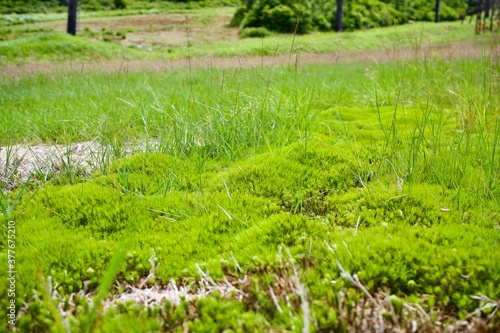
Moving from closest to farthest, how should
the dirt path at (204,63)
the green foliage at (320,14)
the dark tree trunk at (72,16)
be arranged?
the dirt path at (204,63)
the dark tree trunk at (72,16)
the green foliage at (320,14)

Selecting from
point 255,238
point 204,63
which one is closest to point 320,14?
point 204,63

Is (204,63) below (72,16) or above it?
below

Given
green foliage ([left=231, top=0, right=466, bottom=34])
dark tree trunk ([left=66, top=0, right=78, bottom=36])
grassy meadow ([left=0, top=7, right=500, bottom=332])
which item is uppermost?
green foliage ([left=231, top=0, right=466, bottom=34])

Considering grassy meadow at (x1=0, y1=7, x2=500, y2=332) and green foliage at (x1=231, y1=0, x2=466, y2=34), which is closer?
grassy meadow at (x1=0, y1=7, x2=500, y2=332)

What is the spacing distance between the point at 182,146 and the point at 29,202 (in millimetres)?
1665

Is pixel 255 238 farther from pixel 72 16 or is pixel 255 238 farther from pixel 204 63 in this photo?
pixel 72 16

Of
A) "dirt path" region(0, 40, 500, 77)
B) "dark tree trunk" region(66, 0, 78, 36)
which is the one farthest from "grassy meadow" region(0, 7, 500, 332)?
"dark tree trunk" region(66, 0, 78, 36)

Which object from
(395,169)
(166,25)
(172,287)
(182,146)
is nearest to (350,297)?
(172,287)

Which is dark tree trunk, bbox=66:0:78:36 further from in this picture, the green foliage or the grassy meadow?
the grassy meadow

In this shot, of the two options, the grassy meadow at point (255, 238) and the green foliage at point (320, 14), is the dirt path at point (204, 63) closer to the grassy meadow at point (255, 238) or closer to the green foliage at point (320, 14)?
the grassy meadow at point (255, 238)

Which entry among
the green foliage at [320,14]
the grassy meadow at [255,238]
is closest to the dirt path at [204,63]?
the grassy meadow at [255,238]

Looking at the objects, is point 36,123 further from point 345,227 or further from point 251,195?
point 345,227

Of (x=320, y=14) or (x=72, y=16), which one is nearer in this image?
(x=72, y=16)

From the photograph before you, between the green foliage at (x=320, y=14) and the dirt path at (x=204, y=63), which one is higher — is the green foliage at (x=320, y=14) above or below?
above
